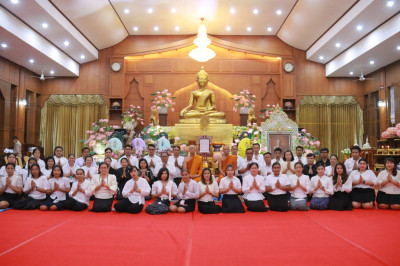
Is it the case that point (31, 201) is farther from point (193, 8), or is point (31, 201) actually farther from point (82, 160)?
point (193, 8)

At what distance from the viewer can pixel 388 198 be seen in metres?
5.28

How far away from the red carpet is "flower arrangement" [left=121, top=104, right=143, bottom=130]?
6244 mm

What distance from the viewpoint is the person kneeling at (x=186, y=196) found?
196 inches

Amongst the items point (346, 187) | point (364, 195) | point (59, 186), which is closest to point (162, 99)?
point (59, 186)

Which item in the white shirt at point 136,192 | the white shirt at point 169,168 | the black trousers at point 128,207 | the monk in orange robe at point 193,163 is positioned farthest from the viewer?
the monk in orange robe at point 193,163

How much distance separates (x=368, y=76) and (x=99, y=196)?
394 inches

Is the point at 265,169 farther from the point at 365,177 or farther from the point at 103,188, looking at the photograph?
the point at 103,188

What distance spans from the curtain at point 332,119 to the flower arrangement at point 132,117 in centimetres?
537

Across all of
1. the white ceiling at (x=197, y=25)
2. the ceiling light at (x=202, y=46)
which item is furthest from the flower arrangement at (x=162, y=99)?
the white ceiling at (x=197, y=25)

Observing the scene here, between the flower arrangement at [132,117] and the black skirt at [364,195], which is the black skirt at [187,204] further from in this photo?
the flower arrangement at [132,117]

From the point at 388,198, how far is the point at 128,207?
3.91 metres

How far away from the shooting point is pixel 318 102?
11.8 meters

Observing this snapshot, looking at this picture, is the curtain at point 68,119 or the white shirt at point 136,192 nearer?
the white shirt at point 136,192

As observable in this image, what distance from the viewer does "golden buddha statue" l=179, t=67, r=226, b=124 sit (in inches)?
411
